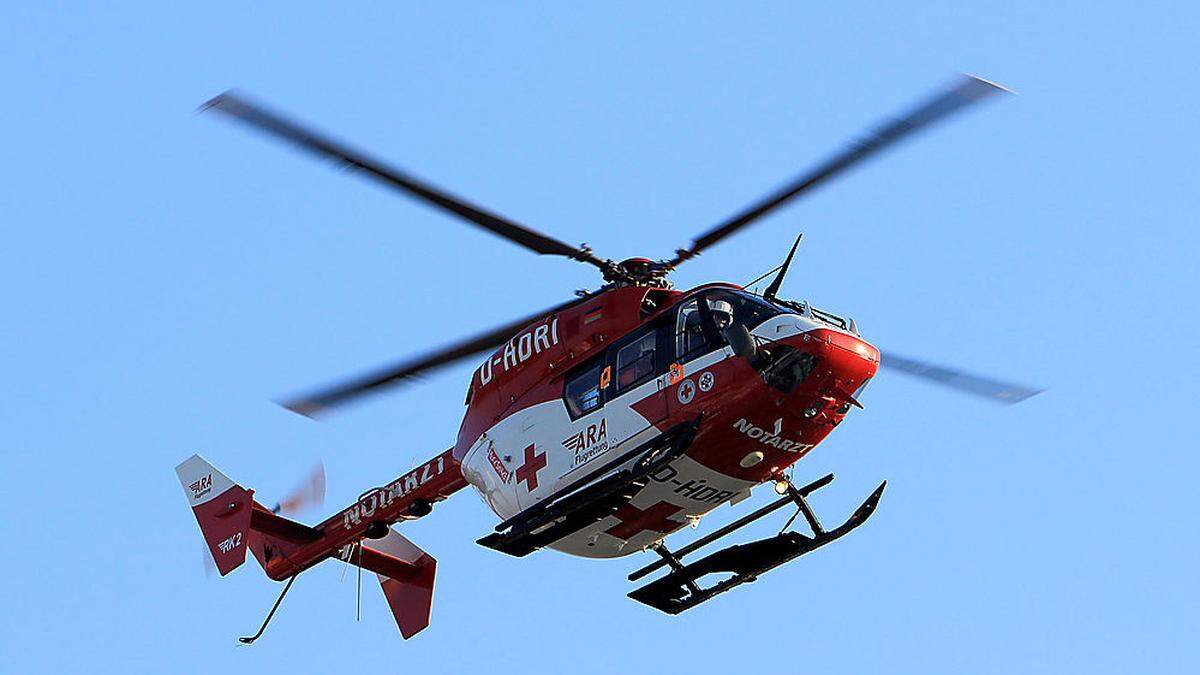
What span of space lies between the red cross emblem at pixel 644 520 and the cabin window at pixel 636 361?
160 cm

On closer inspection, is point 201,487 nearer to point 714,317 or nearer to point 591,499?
point 591,499

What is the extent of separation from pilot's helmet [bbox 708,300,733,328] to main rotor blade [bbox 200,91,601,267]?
6.26 feet

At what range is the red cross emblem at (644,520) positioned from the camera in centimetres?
2327

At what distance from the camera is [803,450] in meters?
22.5

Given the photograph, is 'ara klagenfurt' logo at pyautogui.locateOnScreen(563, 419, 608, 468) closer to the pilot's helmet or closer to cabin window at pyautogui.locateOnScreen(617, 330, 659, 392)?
cabin window at pyautogui.locateOnScreen(617, 330, 659, 392)

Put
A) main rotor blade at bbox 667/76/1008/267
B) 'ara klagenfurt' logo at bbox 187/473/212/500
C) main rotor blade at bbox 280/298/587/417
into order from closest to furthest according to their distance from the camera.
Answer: main rotor blade at bbox 667/76/1008/267
main rotor blade at bbox 280/298/587/417
'ara klagenfurt' logo at bbox 187/473/212/500

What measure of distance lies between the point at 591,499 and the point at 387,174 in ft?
15.6

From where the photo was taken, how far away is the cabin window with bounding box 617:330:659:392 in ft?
74.5

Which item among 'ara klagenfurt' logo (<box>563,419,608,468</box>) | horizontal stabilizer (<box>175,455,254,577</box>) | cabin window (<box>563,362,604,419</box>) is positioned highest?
horizontal stabilizer (<box>175,455,254,577</box>)

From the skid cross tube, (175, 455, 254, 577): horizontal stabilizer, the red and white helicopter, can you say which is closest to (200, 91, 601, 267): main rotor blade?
the red and white helicopter

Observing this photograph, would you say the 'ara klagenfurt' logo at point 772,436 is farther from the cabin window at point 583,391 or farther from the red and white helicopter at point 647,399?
the cabin window at point 583,391

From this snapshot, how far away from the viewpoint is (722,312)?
2225 cm

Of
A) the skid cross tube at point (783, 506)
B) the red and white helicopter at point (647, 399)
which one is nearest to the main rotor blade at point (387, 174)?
the red and white helicopter at point (647, 399)

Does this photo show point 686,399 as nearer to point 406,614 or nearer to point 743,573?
point 743,573
